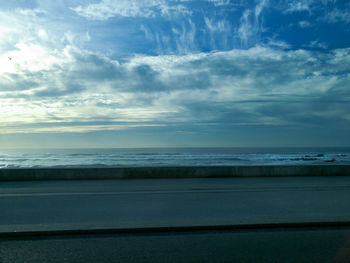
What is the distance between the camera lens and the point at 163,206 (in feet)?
21.7

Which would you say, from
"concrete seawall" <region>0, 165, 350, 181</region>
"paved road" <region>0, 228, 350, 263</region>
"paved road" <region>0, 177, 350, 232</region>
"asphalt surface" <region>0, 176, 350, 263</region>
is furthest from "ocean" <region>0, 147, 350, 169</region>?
"paved road" <region>0, 228, 350, 263</region>

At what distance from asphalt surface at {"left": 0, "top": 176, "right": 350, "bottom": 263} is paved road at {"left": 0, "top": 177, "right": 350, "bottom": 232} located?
2 cm

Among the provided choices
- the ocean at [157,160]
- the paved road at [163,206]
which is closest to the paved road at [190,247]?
the paved road at [163,206]

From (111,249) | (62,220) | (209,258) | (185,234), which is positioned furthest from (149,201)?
(209,258)

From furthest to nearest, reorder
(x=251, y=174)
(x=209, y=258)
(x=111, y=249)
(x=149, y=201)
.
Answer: (x=251, y=174)
(x=149, y=201)
(x=111, y=249)
(x=209, y=258)

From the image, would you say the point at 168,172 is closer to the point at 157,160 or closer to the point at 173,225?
the point at 173,225

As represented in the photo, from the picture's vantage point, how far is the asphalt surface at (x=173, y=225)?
3.72 meters

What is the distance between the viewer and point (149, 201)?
7223 millimetres

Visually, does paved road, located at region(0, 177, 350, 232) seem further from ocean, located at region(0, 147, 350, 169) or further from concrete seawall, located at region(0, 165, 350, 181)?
ocean, located at region(0, 147, 350, 169)

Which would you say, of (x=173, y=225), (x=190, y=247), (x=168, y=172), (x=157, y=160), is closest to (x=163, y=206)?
(x=173, y=225)

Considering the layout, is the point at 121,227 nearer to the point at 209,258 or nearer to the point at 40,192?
the point at 209,258

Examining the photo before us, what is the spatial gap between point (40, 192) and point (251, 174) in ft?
28.1

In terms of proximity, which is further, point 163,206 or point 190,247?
point 163,206

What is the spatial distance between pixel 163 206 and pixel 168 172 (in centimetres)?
594
